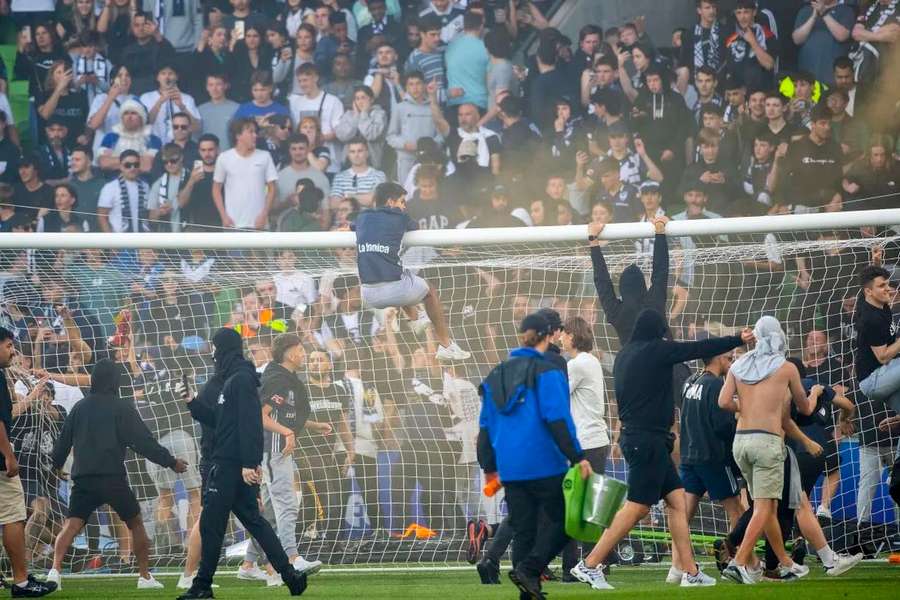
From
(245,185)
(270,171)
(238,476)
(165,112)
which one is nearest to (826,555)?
(238,476)

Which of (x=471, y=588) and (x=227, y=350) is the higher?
(x=227, y=350)

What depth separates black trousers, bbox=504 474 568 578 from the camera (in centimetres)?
716

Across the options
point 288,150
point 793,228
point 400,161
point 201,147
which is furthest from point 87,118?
point 793,228

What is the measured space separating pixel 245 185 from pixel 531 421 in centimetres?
911

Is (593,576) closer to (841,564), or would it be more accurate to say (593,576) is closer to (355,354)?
(841,564)

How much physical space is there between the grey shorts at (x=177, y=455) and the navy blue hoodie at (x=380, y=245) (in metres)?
3.64

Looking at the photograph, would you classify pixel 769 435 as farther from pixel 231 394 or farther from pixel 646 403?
pixel 231 394

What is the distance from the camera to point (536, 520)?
7.34 meters

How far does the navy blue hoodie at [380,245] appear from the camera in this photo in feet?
30.4

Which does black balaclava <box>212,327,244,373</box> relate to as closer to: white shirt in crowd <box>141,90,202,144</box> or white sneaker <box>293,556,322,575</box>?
white sneaker <box>293,556,322,575</box>

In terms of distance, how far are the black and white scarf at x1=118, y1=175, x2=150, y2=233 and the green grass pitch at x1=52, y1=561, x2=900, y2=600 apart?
5.50 metres

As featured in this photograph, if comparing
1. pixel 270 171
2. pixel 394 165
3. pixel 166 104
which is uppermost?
pixel 166 104

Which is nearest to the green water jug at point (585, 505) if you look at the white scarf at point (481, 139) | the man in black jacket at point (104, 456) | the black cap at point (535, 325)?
the black cap at point (535, 325)

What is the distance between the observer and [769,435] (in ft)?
28.8
